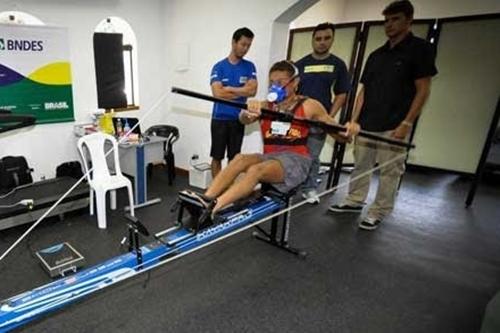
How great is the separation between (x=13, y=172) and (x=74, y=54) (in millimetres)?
1362

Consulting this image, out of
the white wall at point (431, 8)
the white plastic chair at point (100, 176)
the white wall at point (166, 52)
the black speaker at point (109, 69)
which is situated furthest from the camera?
the white wall at point (431, 8)

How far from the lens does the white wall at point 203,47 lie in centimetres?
343

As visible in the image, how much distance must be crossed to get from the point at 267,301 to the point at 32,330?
1317 millimetres

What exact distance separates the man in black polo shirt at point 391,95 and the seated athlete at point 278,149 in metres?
0.68

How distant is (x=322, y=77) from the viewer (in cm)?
321

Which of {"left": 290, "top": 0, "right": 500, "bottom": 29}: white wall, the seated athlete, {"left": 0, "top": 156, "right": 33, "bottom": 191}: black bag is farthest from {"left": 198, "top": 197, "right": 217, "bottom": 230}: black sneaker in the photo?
{"left": 290, "top": 0, "right": 500, "bottom": 29}: white wall

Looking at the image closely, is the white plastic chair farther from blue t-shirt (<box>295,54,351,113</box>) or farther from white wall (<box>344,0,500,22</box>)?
white wall (<box>344,0,500,22</box>)

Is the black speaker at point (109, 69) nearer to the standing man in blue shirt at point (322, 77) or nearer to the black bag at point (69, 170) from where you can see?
the black bag at point (69, 170)

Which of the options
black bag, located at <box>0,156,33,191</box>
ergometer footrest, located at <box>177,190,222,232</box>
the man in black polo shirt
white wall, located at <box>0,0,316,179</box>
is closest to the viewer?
ergometer footrest, located at <box>177,190,222,232</box>

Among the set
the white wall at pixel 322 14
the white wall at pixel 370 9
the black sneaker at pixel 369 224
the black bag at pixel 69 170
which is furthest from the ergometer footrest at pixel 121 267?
the white wall at pixel 322 14

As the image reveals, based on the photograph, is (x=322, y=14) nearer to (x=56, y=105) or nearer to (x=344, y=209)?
(x=344, y=209)

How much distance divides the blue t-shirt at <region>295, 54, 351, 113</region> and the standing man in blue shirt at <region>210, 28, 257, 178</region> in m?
0.49

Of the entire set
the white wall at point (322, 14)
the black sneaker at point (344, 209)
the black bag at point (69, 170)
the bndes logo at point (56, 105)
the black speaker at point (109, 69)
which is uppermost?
the white wall at point (322, 14)

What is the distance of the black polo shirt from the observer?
2740 mm
